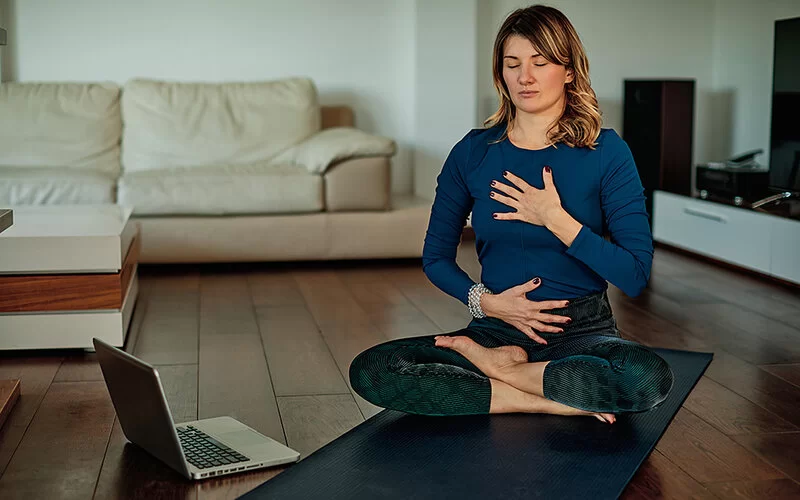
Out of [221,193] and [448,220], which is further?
[221,193]

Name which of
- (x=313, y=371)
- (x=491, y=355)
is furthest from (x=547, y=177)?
(x=313, y=371)

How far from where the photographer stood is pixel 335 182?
180 inches

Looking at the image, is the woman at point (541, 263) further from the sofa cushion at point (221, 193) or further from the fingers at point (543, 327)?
the sofa cushion at point (221, 193)

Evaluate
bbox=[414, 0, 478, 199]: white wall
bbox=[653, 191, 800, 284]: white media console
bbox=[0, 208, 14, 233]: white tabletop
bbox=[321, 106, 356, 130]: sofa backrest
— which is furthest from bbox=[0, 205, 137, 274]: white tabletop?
bbox=[414, 0, 478, 199]: white wall

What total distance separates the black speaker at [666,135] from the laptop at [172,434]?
3.53 meters

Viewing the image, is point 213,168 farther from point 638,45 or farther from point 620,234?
point 620,234

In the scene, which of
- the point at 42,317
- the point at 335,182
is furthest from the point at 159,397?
the point at 335,182

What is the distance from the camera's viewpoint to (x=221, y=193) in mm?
4504

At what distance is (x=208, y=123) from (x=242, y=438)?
10.2ft

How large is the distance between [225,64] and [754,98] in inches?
114

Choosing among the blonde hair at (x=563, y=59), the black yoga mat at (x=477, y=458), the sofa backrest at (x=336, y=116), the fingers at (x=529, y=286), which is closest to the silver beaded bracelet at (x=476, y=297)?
the fingers at (x=529, y=286)

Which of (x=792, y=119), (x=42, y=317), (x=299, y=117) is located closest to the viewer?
(x=42, y=317)

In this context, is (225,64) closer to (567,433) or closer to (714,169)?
(714,169)

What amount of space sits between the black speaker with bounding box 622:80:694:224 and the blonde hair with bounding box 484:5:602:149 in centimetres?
313
